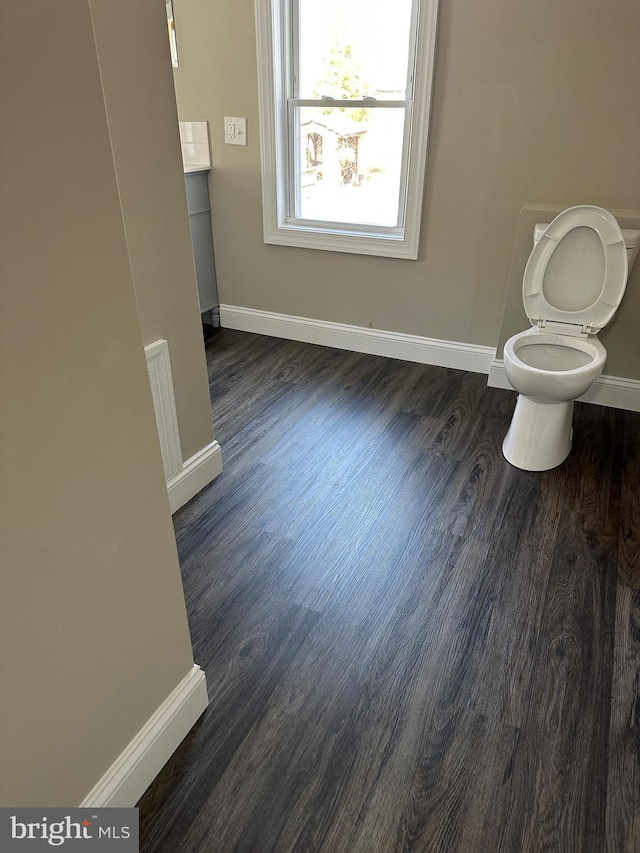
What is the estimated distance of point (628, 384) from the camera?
8.97ft

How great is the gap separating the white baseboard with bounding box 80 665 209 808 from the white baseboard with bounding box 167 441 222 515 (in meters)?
0.79

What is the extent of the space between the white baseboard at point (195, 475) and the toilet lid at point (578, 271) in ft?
4.83

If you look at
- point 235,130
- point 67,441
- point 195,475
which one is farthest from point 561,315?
point 67,441

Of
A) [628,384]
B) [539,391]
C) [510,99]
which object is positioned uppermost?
[510,99]

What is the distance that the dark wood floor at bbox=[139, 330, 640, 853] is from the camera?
3.98 feet

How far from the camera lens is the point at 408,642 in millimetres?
1589

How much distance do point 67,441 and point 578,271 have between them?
2188 mm

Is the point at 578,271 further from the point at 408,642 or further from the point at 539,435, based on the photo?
the point at 408,642

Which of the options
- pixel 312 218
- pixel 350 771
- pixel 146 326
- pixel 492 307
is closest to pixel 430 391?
pixel 492 307

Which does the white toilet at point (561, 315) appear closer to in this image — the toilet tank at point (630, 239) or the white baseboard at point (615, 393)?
the toilet tank at point (630, 239)

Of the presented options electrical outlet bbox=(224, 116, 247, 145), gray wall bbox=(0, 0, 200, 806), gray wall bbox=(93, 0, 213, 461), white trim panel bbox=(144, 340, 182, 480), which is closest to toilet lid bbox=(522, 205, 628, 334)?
gray wall bbox=(93, 0, 213, 461)

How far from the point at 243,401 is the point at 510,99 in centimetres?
182

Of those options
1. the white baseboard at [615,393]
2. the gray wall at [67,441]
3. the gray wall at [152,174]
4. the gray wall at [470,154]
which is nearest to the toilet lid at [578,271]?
the gray wall at [470,154]

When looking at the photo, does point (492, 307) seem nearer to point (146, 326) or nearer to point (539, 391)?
point (539, 391)
